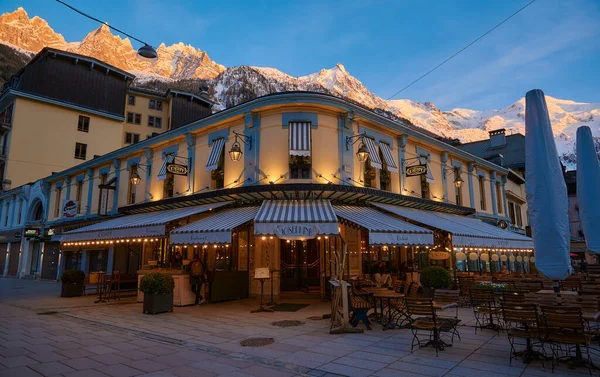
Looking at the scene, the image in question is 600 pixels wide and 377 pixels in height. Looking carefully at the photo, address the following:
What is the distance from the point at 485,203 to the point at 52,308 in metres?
24.1

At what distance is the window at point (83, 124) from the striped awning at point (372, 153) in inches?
1240

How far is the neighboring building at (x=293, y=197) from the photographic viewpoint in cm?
1264

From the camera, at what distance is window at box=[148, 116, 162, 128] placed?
147ft

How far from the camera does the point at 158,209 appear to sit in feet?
58.7

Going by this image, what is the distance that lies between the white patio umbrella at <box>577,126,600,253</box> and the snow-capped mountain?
8486cm

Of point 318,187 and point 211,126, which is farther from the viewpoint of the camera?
point 211,126

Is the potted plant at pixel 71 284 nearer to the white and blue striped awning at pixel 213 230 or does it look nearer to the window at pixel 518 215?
the white and blue striped awning at pixel 213 230

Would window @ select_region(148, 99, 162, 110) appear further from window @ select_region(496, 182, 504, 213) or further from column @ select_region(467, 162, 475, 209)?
window @ select_region(496, 182, 504, 213)

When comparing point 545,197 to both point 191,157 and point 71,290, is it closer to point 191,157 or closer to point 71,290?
point 191,157

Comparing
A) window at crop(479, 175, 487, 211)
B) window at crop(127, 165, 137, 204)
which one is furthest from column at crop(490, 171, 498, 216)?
window at crop(127, 165, 137, 204)

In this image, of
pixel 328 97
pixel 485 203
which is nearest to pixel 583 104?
pixel 485 203

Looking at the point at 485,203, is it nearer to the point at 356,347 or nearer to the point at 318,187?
the point at 318,187

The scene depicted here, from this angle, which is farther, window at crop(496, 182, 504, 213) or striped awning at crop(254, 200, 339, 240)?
window at crop(496, 182, 504, 213)

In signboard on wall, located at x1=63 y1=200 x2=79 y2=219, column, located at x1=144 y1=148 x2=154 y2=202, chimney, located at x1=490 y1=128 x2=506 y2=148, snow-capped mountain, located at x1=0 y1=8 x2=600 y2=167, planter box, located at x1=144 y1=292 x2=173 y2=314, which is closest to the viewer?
planter box, located at x1=144 y1=292 x2=173 y2=314
